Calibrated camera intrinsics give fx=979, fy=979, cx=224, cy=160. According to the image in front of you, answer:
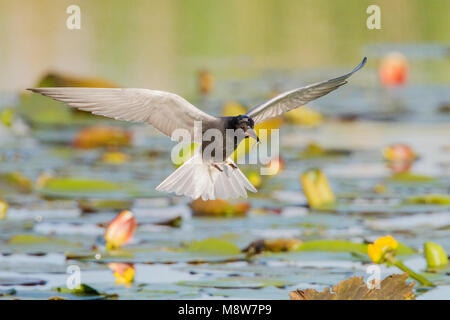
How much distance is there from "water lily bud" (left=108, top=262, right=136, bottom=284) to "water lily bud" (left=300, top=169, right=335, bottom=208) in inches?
40.6

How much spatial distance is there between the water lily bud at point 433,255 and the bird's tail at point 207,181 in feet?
2.24

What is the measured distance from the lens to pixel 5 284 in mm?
2918

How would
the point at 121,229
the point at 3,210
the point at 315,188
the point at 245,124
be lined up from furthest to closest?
the point at 315,188, the point at 3,210, the point at 121,229, the point at 245,124

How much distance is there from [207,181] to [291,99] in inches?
13.1

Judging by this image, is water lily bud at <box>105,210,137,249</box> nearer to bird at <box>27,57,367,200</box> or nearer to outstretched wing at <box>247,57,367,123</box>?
bird at <box>27,57,367,200</box>

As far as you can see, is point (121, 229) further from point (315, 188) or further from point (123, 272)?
point (315, 188)

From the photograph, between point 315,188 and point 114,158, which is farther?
point 114,158

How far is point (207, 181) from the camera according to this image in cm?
279

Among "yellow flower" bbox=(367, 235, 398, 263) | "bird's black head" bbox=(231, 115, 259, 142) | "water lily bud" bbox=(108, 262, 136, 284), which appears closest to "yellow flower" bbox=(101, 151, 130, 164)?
"water lily bud" bbox=(108, 262, 136, 284)

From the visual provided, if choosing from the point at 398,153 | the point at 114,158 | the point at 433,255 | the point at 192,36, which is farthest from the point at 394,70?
the point at 192,36

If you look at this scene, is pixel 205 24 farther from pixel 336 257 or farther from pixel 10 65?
pixel 336 257

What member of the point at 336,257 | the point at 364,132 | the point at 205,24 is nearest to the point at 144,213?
the point at 336,257

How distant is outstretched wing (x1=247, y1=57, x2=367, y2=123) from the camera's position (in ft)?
8.59

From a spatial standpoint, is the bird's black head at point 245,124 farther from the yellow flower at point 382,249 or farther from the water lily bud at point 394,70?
the water lily bud at point 394,70
